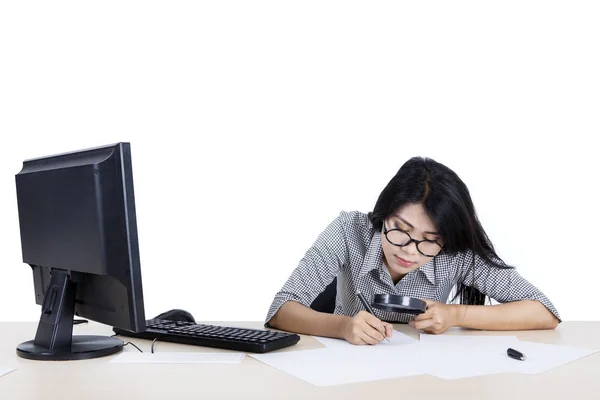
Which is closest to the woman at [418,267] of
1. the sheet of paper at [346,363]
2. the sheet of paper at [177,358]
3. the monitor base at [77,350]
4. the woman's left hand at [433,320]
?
the woman's left hand at [433,320]

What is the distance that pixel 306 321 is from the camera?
6.08ft

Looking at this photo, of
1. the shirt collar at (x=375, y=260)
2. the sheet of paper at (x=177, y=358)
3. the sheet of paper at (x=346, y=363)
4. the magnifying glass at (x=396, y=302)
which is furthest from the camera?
the shirt collar at (x=375, y=260)

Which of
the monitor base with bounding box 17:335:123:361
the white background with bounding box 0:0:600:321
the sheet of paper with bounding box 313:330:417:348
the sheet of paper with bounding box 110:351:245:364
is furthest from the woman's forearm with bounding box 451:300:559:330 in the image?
the white background with bounding box 0:0:600:321

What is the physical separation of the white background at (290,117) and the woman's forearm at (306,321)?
1.87m

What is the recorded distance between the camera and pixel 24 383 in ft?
4.07

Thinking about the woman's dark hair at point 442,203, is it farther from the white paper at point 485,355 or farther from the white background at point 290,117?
the white background at point 290,117

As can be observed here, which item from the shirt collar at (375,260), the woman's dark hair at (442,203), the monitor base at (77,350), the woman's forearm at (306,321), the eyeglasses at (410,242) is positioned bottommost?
the woman's forearm at (306,321)

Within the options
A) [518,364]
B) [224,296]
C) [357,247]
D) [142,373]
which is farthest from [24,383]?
[224,296]

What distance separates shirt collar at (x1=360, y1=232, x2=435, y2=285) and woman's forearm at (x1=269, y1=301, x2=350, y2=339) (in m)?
0.31

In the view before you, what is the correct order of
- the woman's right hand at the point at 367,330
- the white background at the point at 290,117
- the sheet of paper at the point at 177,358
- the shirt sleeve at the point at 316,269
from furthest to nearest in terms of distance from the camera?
the white background at the point at 290,117 < the shirt sleeve at the point at 316,269 < the woman's right hand at the point at 367,330 < the sheet of paper at the point at 177,358

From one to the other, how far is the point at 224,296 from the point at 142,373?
8.64 feet

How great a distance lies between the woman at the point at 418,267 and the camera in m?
1.93

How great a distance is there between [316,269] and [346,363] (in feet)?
2.43

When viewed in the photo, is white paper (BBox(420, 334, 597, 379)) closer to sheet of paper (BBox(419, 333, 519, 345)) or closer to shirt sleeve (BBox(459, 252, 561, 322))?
sheet of paper (BBox(419, 333, 519, 345))
